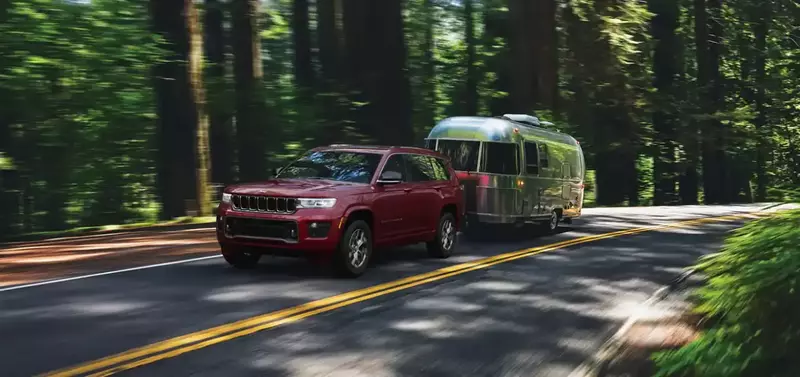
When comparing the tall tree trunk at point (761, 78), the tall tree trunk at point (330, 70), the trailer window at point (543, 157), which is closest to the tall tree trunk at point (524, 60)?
the tall tree trunk at point (330, 70)

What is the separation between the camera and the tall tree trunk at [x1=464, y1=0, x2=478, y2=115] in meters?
45.7

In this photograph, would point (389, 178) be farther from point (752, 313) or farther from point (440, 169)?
point (752, 313)

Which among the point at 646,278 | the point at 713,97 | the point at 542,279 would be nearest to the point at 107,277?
the point at 542,279

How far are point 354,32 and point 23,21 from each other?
792cm

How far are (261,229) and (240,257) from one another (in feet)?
3.39

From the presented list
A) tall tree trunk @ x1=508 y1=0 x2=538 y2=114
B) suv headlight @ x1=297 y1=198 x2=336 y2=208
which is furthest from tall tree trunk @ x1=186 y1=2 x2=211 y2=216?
tall tree trunk @ x1=508 y1=0 x2=538 y2=114

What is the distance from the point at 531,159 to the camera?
18.1 meters

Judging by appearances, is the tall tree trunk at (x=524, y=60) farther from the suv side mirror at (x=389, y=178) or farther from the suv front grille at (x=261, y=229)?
the suv front grille at (x=261, y=229)

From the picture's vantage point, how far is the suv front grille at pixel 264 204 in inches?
426

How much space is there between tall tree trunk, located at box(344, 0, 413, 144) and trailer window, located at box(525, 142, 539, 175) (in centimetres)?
519

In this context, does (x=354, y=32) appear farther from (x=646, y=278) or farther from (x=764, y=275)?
(x=764, y=275)

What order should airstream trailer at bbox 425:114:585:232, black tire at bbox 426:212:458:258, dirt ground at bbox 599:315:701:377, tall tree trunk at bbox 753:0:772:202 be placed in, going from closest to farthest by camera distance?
dirt ground at bbox 599:315:701:377, black tire at bbox 426:212:458:258, airstream trailer at bbox 425:114:585:232, tall tree trunk at bbox 753:0:772:202

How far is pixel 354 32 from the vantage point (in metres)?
22.0

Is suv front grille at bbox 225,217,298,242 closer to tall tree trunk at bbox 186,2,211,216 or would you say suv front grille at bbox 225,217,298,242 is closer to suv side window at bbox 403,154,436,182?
suv side window at bbox 403,154,436,182
